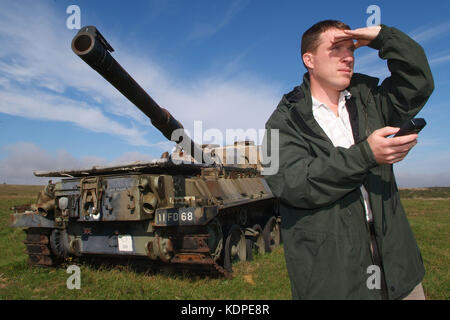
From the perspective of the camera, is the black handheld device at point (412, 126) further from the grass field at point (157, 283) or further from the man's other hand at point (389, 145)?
the grass field at point (157, 283)

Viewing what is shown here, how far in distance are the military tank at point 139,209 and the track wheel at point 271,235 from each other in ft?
4.89

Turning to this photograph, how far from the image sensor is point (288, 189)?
4.89ft

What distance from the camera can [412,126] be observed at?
132 centimetres

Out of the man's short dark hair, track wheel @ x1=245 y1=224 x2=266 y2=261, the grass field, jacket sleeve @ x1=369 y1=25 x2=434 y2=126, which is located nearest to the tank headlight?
the grass field

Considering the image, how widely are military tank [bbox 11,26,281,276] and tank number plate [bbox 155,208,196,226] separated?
0.02 m

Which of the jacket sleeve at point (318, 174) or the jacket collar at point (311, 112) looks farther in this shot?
the jacket collar at point (311, 112)

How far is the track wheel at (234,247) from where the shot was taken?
6537 millimetres

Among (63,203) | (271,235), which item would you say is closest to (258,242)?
(271,235)

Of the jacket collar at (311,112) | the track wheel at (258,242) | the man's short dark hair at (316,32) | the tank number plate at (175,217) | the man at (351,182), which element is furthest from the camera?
the track wheel at (258,242)

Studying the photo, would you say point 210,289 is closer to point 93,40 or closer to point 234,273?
point 234,273

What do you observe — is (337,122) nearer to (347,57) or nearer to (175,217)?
(347,57)

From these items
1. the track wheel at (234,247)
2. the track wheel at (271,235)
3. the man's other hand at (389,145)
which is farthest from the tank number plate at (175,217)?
the track wheel at (271,235)

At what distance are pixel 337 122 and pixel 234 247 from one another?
590 cm
